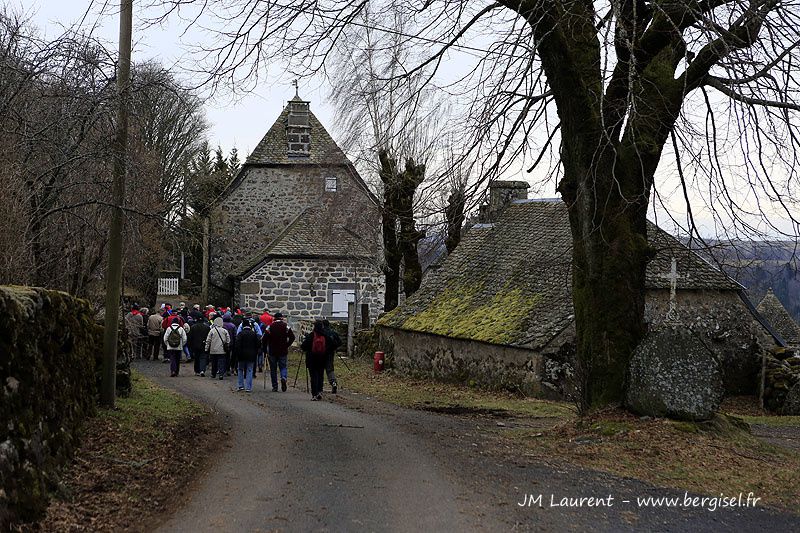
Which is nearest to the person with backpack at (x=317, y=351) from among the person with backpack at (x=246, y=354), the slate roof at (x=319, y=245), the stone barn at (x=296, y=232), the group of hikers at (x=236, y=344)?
the group of hikers at (x=236, y=344)

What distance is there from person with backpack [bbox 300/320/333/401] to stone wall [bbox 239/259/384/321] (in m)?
19.1

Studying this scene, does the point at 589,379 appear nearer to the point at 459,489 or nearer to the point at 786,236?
the point at 786,236

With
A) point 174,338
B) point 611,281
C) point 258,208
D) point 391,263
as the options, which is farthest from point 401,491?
point 258,208

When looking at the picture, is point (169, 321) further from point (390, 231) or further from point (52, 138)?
point (52, 138)

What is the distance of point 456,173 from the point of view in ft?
45.2

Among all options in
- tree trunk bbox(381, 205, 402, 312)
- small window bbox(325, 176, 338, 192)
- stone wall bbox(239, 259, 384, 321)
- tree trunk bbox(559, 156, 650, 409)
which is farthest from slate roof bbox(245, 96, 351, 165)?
tree trunk bbox(559, 156, 650, 409)

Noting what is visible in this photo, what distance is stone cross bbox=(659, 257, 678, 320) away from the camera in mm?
23453

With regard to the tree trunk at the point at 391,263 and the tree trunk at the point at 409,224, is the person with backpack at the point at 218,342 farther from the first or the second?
the tree trunk at the point at 391,263

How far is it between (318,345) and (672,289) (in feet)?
31.0

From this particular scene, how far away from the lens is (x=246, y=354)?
70.1ft

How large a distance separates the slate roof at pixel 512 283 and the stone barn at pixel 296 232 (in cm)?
468

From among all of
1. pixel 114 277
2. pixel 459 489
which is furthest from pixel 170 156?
pixel 459 489

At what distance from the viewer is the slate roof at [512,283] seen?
22.9 m

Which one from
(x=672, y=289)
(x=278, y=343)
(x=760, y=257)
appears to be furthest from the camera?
(x=672, y=289)
